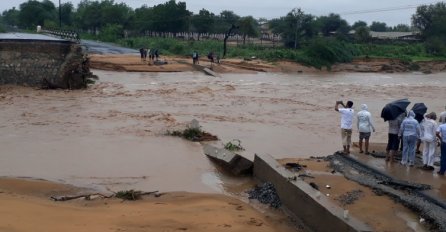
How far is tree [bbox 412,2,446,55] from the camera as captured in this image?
8446cm

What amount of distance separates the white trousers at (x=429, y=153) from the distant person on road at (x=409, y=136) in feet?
→ 0.85

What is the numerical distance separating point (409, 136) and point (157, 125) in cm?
972

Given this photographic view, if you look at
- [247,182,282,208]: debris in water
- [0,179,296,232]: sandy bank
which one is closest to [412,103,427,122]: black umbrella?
[247,182,282,208]: debris in water

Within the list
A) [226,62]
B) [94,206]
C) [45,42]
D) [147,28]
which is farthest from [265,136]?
[147,28]

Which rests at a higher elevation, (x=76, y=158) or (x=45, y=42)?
(x=45, y=42)

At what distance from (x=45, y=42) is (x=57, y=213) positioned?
2036cm

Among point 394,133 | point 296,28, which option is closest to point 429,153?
point 394,133

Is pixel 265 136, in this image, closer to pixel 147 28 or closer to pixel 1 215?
pixel 1 215

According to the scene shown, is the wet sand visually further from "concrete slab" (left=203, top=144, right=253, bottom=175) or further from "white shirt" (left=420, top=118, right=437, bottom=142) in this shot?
"white shirt" (left=420, top=118, right=437, bottom=142)

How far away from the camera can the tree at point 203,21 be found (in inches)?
3305

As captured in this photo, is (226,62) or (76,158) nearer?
(76,158)

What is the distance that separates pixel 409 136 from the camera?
12.0 m

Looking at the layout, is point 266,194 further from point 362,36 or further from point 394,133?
point 362,36

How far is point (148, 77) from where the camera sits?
36750 millimetres
